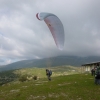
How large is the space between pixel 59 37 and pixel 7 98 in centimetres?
1020

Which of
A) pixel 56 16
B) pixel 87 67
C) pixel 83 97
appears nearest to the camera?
pixel 83 97

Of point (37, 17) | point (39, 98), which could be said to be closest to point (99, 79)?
point (39, 98)

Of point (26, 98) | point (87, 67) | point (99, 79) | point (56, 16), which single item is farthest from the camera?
point (87, 67)

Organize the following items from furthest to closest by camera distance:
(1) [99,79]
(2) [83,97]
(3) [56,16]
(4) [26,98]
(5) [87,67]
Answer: (5) [87,67] < (1) [99,79] < (3) [56,16] < (4) [26,98] < (2) [83,97]

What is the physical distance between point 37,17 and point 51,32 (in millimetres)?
4571

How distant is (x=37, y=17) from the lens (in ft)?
68.7

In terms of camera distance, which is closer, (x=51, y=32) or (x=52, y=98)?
(x=52, y=98)

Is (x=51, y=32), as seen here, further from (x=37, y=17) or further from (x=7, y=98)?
(x=7, y=98)

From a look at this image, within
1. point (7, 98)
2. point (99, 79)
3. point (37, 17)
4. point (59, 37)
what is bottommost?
point (7, 98)

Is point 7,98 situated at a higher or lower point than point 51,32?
lower

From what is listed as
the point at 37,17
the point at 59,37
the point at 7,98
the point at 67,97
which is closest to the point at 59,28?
the point at 59,37

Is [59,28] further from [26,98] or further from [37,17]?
[26,98]

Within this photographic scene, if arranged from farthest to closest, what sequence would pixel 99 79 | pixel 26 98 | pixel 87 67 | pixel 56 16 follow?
pixel 87 67, pixel 99 79, pixel 56 16, pixel 26 98

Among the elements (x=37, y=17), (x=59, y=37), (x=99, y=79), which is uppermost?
(x=37, y=17)
